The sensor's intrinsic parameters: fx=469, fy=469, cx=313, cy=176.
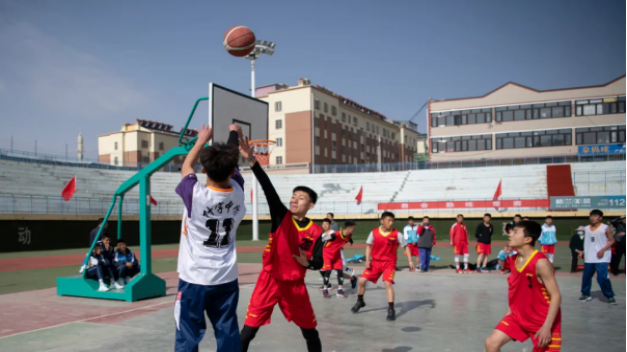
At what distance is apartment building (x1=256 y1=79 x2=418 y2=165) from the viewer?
5856 centimetres

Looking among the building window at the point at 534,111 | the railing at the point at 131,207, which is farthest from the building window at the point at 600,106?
the railing at the point at 131,207

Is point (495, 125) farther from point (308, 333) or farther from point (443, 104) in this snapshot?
point (308, 333)

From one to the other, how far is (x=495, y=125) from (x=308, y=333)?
49.5 metres

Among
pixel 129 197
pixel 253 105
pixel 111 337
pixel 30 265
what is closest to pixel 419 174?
pixel 129 197

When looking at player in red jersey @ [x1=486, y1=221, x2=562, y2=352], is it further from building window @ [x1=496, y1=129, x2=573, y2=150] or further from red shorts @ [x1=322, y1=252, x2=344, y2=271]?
building window @ [x1=496, y1=129, x2=573, y2=150]

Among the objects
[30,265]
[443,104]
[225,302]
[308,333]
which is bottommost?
[30,265]

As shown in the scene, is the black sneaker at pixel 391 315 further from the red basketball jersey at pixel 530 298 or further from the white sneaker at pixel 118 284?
the white sneaker at pixel 118 284

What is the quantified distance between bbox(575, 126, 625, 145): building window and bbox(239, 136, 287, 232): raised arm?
163 feet

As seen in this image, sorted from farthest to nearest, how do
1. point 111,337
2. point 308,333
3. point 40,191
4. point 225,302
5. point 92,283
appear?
point 40,191 < point 92,283 < point 111,337 < point 308,333 < point 225,302

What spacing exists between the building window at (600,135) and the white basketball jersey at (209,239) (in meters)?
50.5

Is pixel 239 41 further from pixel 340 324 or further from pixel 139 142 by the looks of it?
pixel 139 142

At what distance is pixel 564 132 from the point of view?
47.7 metres

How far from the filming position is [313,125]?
5844 cm

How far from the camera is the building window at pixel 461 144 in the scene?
5019 centimetres
